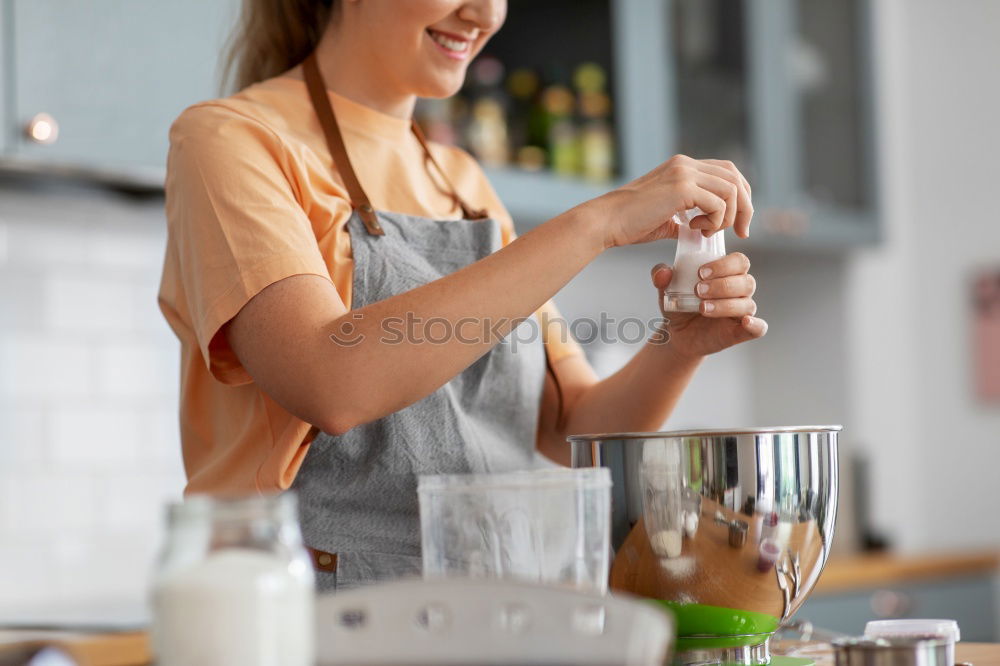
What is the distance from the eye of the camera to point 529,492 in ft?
2.52

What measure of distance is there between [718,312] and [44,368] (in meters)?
1.56

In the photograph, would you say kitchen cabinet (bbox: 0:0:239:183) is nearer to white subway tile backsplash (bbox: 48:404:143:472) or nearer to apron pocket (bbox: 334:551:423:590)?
white subway tile backsplash (bbox: 48:404:143:472)

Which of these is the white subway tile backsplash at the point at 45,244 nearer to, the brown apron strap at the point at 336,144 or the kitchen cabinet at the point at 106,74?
the kitchen cabinet at the point at 106,74

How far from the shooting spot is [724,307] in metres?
1.09

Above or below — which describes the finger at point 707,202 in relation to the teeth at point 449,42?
below

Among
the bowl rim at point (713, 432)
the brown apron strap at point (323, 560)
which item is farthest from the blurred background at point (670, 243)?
the bowl rim at point (713, 432)

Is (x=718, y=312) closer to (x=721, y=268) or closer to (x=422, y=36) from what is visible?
(x=721, y=268)

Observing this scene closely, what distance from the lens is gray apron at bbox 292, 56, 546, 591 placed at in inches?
43.4

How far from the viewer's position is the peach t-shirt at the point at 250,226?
1.03 m

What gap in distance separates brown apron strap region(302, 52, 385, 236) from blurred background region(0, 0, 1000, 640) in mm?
829

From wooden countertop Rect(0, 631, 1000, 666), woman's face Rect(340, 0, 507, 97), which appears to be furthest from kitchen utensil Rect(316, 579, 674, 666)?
wooden countertop Rect(0, 631, 1000, 666)

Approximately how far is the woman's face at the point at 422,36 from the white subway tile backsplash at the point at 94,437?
1.27 m

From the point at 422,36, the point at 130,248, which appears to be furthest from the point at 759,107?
the point at 422,36

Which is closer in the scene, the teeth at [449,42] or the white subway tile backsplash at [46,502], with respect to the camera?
the teeth at [449,42]
